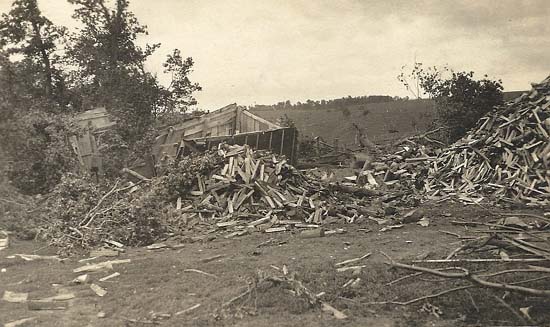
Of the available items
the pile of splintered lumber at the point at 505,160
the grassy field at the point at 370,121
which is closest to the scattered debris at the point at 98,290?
the pile of splintered lumber at the point at 505,160

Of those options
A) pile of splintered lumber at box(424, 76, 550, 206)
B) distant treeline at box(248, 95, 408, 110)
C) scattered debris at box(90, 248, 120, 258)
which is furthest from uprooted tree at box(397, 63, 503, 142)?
distant treeline at box(248, 95, 408, 110)

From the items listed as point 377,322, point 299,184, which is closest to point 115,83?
point 299,184

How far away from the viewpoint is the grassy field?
37.1m

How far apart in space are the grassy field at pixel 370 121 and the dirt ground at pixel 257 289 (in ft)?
81.5

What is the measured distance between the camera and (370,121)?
41.4 m

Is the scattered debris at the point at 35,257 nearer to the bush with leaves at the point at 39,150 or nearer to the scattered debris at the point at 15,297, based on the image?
the scattered debris at the point at 15,297

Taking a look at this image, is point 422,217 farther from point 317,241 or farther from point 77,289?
point 77,289

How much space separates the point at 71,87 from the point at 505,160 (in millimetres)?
18009

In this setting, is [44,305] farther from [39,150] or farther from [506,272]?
[39,150]

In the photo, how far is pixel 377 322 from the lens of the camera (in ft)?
19.0

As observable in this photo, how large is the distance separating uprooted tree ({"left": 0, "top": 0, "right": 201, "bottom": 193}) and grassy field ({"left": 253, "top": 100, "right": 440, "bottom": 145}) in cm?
1723

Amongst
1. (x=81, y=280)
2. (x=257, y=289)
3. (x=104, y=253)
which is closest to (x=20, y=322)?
(x=81, y=280)

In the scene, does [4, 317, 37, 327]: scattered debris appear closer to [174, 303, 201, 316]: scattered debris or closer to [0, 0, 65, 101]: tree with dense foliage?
[174, 303, 201, 316]: scattered debris

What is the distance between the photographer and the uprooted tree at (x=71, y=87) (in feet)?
58.5
